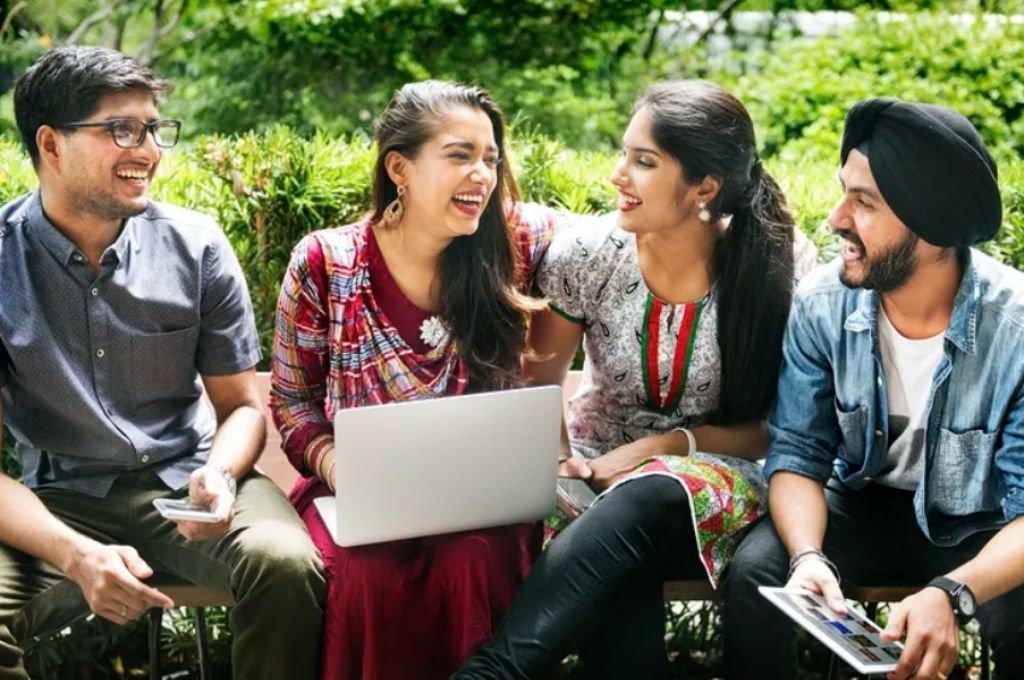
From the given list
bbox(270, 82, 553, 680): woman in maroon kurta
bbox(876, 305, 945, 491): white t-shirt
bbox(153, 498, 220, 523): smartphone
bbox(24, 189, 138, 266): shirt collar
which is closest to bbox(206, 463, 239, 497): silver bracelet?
bbox(153, 498, 220, 523): smartphone

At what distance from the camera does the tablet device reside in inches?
116

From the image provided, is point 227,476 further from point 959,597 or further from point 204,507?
point 959,597

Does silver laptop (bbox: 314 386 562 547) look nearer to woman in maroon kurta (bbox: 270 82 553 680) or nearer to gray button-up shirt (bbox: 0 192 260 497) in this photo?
woman in maroon kurta (bbox: 270 82 553 680)

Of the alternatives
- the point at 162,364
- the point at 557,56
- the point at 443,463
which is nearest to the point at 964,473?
the point at 443,463

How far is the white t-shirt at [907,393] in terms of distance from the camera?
3459 mm

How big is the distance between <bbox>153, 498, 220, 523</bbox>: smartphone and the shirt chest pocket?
353mm

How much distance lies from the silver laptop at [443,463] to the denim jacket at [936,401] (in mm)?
623

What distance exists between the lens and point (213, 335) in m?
3.62

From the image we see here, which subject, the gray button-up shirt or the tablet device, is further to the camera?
the gray button-up shirt

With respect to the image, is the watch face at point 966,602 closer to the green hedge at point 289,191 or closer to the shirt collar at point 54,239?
the green hedge at point 289,191

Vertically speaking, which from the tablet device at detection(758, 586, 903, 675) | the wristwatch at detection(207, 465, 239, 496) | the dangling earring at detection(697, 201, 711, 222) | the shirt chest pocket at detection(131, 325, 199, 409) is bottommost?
the tablet device at detection(758, 586, 903, 675)

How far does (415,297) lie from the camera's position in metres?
3.70

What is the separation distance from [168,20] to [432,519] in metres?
5.35

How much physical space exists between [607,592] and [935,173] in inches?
47.8
